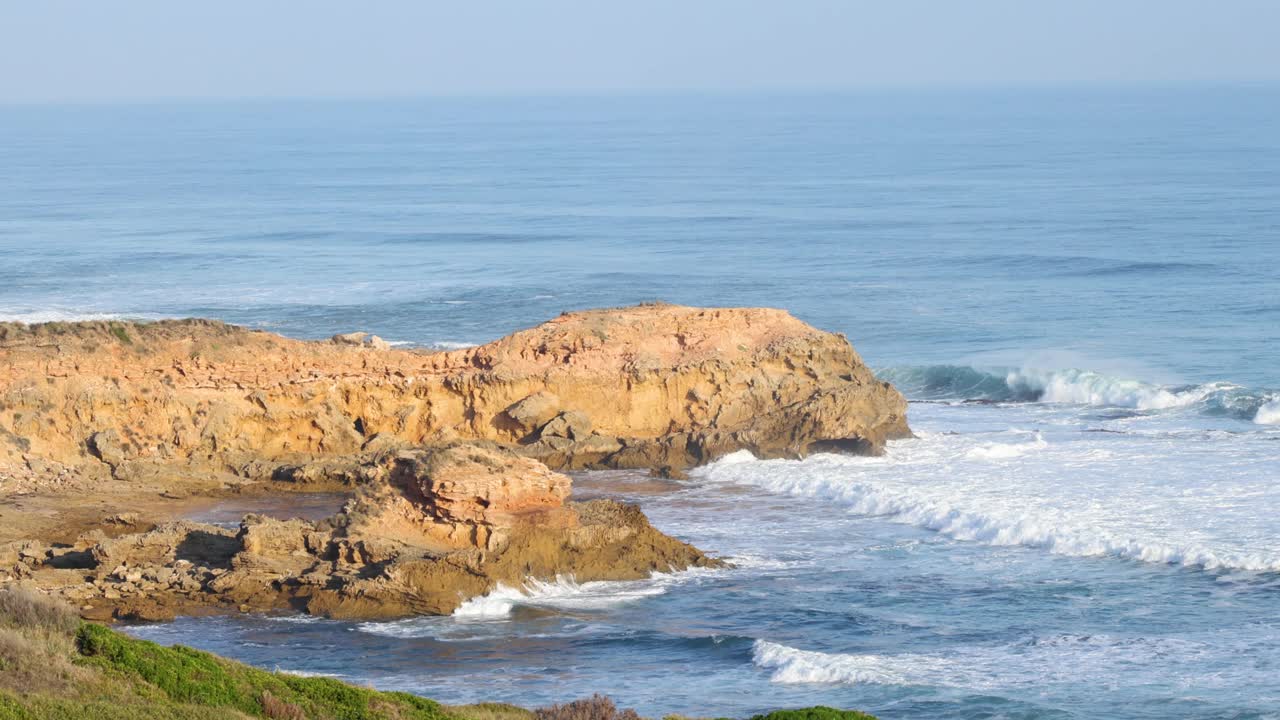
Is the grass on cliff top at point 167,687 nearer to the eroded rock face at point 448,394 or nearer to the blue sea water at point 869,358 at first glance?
the blue sea water at point 869,358

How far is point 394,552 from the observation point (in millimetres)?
25422

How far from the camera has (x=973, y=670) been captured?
22.3m

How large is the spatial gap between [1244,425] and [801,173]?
74.6 metres

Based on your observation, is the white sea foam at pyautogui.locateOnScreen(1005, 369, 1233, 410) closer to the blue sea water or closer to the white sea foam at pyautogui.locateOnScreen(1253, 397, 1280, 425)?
the blue sea water

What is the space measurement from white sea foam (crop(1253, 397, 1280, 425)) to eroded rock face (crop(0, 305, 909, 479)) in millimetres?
10051

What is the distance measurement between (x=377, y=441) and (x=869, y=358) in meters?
21.0

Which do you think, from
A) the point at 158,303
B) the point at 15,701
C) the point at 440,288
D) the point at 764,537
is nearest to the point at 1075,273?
the point at 440,288

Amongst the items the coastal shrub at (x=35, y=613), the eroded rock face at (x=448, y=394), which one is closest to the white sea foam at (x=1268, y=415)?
the eroded rock face at (x=448, y=394)

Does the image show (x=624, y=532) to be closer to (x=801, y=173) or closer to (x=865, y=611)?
(x=865, y=611)

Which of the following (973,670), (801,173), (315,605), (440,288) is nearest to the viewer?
(973,670)

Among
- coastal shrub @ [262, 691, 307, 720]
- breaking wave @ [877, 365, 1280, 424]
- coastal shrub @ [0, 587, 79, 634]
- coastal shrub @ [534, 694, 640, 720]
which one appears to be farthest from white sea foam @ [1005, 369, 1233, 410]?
coastal shrub @ [0, 587, 79, 634]

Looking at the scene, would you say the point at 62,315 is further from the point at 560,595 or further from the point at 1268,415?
the point at 1268,415

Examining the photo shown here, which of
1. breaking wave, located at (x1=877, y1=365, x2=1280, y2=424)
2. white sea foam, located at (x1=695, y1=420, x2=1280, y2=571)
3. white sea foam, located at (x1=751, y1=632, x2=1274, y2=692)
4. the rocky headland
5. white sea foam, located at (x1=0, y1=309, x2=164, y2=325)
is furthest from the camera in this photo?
white sea foam, located at (x1=0, y1=309, x2=164, y2=325)

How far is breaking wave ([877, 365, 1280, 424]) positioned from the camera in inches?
1694
